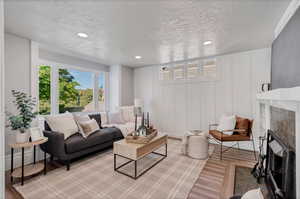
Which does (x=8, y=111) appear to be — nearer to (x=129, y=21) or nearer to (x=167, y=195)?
(x=129, y=21)

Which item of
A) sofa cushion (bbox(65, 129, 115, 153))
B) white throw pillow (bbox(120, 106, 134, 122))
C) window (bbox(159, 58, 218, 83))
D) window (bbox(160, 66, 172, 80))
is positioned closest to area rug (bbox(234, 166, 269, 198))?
window (bbox(159, 58, 218, 83))

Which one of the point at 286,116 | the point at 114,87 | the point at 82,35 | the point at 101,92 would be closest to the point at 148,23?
the point at 82,35

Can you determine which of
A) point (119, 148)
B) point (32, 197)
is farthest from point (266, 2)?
point (32, 197)

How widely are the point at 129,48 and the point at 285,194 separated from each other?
3.31 meters

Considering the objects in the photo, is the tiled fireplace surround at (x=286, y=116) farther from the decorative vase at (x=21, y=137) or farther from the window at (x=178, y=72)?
the decorative vase at (x=21, y=137)

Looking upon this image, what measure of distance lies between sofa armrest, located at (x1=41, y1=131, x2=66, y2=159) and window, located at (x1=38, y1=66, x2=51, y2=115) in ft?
3.62

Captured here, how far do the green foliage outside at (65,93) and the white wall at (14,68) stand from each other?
0.67 meters

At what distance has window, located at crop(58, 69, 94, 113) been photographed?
3762mm

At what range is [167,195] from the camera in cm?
184

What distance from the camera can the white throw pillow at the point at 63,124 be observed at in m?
2.69

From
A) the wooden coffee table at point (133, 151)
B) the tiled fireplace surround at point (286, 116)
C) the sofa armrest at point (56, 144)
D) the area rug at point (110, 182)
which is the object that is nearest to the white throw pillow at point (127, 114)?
the area rug at point (110, 182)

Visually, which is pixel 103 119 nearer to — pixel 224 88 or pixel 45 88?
pixel 45 88

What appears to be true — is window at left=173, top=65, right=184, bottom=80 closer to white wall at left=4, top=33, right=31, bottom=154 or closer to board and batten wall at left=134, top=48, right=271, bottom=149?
board and batten wall at left=134, top=48, right=271, bottom=149

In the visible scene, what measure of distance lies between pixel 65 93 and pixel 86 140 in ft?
5.84
